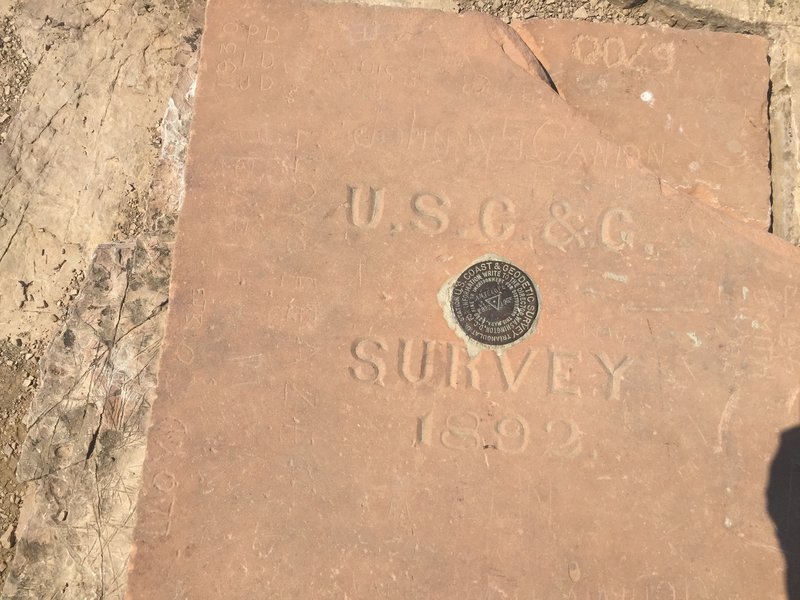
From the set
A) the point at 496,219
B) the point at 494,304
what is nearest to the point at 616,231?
the point at 496,219

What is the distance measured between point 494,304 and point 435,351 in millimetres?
362

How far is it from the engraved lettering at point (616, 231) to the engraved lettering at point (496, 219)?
0.45 m

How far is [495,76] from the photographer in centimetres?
366

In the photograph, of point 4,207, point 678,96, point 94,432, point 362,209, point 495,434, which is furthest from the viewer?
point 4,207

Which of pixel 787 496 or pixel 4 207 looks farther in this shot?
pixel 4 207

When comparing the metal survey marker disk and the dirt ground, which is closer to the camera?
the metal survey marker disk

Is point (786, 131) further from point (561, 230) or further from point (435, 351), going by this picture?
point (435, 351)

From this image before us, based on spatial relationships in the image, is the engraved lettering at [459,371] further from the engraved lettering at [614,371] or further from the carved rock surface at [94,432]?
the carved rock surface at [94,432]

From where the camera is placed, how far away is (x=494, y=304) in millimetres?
3498

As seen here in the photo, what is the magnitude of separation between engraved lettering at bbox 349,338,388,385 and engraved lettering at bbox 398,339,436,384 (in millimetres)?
86

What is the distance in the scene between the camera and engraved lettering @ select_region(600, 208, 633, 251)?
356 centimetres

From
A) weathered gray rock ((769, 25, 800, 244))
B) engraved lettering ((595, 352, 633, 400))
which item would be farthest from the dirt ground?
engraved lettering ((595, 352, 633, 400))

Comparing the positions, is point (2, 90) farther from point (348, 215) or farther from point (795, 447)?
point (795, 447)

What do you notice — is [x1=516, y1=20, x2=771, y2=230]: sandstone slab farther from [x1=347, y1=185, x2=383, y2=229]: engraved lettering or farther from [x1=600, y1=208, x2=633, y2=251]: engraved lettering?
[x1=347, y1=185, x2=383, y2=229]: engraved lettering
